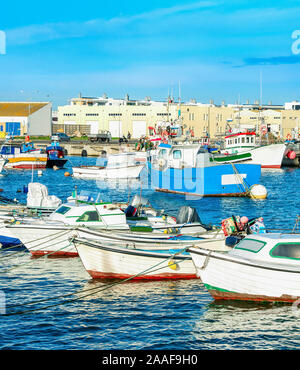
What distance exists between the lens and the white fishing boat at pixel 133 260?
2266 centimetres

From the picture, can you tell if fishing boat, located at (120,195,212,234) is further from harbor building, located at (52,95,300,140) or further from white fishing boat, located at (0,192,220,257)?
harbor building, located at (52,95,300,140)

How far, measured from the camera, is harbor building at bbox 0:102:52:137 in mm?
130250

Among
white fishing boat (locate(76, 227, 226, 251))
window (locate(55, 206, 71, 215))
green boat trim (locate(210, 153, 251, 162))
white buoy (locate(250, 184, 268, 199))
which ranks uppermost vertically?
green boat trim (locate(210, 153, 251, 162))

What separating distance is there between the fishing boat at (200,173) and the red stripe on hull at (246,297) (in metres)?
32.6

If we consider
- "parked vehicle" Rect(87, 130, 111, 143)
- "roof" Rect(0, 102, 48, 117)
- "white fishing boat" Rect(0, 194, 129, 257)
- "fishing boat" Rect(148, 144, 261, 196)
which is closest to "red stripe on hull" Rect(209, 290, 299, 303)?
"white fishing boat" Rect(0, 194, 129, 257)

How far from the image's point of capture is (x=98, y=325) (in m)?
18.7

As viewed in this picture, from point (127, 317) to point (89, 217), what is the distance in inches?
340

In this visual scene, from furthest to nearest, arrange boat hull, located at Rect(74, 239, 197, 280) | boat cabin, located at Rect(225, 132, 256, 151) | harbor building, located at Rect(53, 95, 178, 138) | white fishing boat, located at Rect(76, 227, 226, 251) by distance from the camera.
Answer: harbor building, located at Rect(53, 95, 178, 138) < boat cabin, located at Rect(225, 132, 256, 151) < white fishing boat, located at Rect(76, 227, 226, 251) < boat hull, located at Rect(74, 239, 197, 280)

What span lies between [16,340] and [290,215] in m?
29.2

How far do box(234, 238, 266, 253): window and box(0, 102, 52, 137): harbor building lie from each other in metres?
112

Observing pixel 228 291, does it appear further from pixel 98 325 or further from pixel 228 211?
pixel 228 211

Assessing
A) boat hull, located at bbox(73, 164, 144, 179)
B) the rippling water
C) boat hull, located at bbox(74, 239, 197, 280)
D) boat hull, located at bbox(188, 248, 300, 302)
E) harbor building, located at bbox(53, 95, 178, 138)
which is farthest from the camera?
harbor building, located at bbox(53, 95, 178, 138)

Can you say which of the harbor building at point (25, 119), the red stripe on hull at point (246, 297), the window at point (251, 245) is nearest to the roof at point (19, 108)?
the harbor building at point (25, 119)

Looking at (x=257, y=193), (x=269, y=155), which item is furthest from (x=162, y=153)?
(x=269, y=155)
